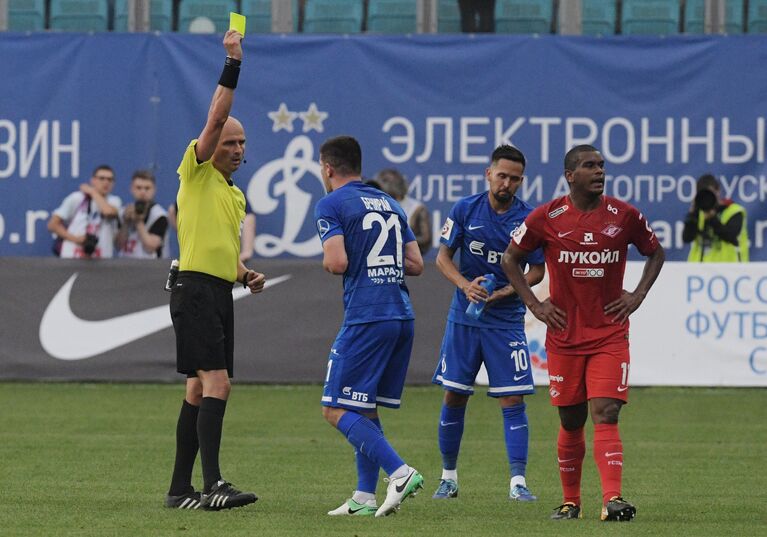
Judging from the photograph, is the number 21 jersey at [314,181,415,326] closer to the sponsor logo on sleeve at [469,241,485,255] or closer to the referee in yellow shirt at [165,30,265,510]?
the referee in yellow shirt at [165,30,265,510]

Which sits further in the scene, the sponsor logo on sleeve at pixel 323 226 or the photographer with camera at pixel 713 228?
the photographer with camera at pixel 713 228

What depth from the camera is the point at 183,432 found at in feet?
30.2

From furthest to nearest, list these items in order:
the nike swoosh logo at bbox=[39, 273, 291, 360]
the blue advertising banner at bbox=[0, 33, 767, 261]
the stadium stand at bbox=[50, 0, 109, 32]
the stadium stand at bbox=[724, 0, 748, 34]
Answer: the stadium stand at bbox=[50, 0, 109, 32] < the stadium stand at bbox=[724, 0, 748, 34] < the blue advertising banner at bbox=[0, 33, 767, 261] < the nike swoosh logo at bbox=[39, 273, 291, 360]

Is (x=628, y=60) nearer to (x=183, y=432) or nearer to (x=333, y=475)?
(x=333, y=475)

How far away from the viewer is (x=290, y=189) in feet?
62.3

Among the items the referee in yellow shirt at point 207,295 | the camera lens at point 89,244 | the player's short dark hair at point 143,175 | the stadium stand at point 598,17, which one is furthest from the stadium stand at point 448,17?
the referee in yellow shirt at point 207,295

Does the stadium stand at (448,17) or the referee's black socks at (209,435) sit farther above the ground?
the stadium stand at (448,17)

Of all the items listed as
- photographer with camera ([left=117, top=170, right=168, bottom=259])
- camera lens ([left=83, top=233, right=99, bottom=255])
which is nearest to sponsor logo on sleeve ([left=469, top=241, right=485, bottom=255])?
camera lens ([left=83, top=233, right=99, bottom=255])

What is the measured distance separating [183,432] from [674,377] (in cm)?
916

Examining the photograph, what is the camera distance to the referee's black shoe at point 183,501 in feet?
29.8

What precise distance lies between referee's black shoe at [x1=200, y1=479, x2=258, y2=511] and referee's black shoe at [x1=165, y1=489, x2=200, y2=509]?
5.0 inches

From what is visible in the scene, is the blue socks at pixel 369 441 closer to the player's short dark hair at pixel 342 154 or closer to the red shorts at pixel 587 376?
the red shorts at pixel 587 376

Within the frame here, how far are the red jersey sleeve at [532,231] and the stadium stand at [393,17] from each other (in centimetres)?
1094

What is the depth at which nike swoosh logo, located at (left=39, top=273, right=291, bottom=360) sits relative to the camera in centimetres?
1756
